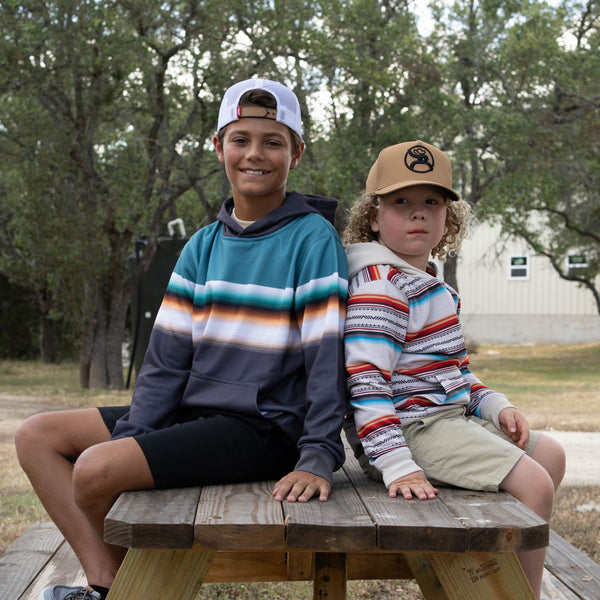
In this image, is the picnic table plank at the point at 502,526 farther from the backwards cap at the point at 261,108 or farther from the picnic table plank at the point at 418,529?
the backwards cap at the point at 261,108

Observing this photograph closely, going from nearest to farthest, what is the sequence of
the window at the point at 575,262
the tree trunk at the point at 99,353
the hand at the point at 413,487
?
the hand at the point at 413,487 < the tree trunk at the point at 99,353 < the window at the point at 575,262

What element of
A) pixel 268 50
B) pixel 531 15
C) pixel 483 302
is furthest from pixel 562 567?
pixel 483 302

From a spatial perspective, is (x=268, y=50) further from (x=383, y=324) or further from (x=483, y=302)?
(x=483, y=302)

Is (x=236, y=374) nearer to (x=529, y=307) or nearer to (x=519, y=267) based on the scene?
(x=529, y=307)

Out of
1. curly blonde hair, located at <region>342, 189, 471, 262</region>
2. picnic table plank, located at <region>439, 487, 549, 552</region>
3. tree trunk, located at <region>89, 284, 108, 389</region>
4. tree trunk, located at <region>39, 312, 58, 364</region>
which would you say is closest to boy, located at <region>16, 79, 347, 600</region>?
curly blonde hair, located at <region>342, 189, 471, 262</region>

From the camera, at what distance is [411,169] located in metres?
2.40

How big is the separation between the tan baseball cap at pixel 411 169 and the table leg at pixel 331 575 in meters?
1.06

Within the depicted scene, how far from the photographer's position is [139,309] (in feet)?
44.6

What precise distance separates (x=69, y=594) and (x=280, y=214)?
1222 millimetres

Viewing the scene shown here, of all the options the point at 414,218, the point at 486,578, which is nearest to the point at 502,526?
the point at 486,578

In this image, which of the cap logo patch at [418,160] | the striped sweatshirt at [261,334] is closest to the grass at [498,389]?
the striped sweatshirt at [261,334]

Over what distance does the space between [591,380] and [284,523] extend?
46.3 feet

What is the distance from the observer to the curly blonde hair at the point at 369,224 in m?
2.58

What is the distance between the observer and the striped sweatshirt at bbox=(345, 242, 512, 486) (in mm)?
2094
